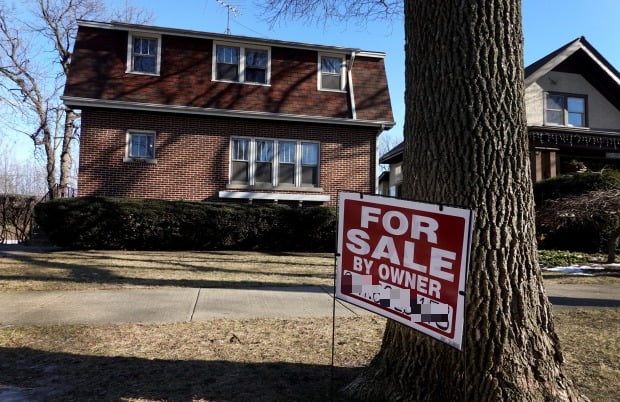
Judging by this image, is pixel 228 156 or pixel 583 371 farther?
pixel 228 156

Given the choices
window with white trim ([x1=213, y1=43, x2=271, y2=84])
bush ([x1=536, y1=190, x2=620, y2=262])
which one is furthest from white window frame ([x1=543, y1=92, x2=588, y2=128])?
window with white trim ([x1=213, y1=43, x2=271, y2=84])

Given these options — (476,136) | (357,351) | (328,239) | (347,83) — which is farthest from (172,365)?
(347,83)

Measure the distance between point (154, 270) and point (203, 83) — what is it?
8124mm

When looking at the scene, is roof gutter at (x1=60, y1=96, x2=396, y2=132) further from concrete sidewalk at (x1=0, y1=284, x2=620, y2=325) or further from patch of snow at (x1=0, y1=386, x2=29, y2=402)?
patch of snow at (x1=0, y1=386, x2=29, y2=402)

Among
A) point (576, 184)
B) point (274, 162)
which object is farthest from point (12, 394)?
point (576, 184)

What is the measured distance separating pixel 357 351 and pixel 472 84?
103 inches

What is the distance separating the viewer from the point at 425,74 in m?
3.12

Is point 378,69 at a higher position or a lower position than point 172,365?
higher

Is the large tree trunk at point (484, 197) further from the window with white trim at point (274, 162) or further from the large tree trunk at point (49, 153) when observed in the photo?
the large tree trunk at point (49, 153)

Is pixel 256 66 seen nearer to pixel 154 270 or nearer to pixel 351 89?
pixel 351 89

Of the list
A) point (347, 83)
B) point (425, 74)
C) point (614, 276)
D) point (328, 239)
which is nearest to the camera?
point (425, 74)

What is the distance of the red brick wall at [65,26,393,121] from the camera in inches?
576

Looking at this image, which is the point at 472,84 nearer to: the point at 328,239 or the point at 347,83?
the point at 328,239

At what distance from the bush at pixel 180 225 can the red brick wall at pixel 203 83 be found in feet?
12.2
